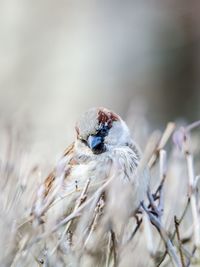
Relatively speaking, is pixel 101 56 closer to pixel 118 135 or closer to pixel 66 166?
pixel 118 135

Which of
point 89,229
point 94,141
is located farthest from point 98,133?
point 89,229

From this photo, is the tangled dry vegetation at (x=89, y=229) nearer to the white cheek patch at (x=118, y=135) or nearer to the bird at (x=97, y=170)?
the bird at (x=97, y=170)

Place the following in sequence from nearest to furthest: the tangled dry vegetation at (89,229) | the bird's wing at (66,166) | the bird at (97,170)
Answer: the tangled dry vegetation at (89,229), the bird at (97,170), the bird's wing at (66,166)

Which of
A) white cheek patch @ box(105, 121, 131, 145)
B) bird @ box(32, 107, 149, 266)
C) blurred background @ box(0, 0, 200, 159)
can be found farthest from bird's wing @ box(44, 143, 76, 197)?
blurred background @ box(0, 0, 200, 159)

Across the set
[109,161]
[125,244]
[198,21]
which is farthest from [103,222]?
[198,21]

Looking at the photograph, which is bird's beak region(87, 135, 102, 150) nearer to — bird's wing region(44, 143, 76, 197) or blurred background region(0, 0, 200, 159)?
bird's wing region(44, 143, 76, 197)

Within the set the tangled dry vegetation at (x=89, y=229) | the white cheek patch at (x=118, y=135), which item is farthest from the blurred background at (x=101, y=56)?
the tangled dry vegetation at (x=89, y=229)
